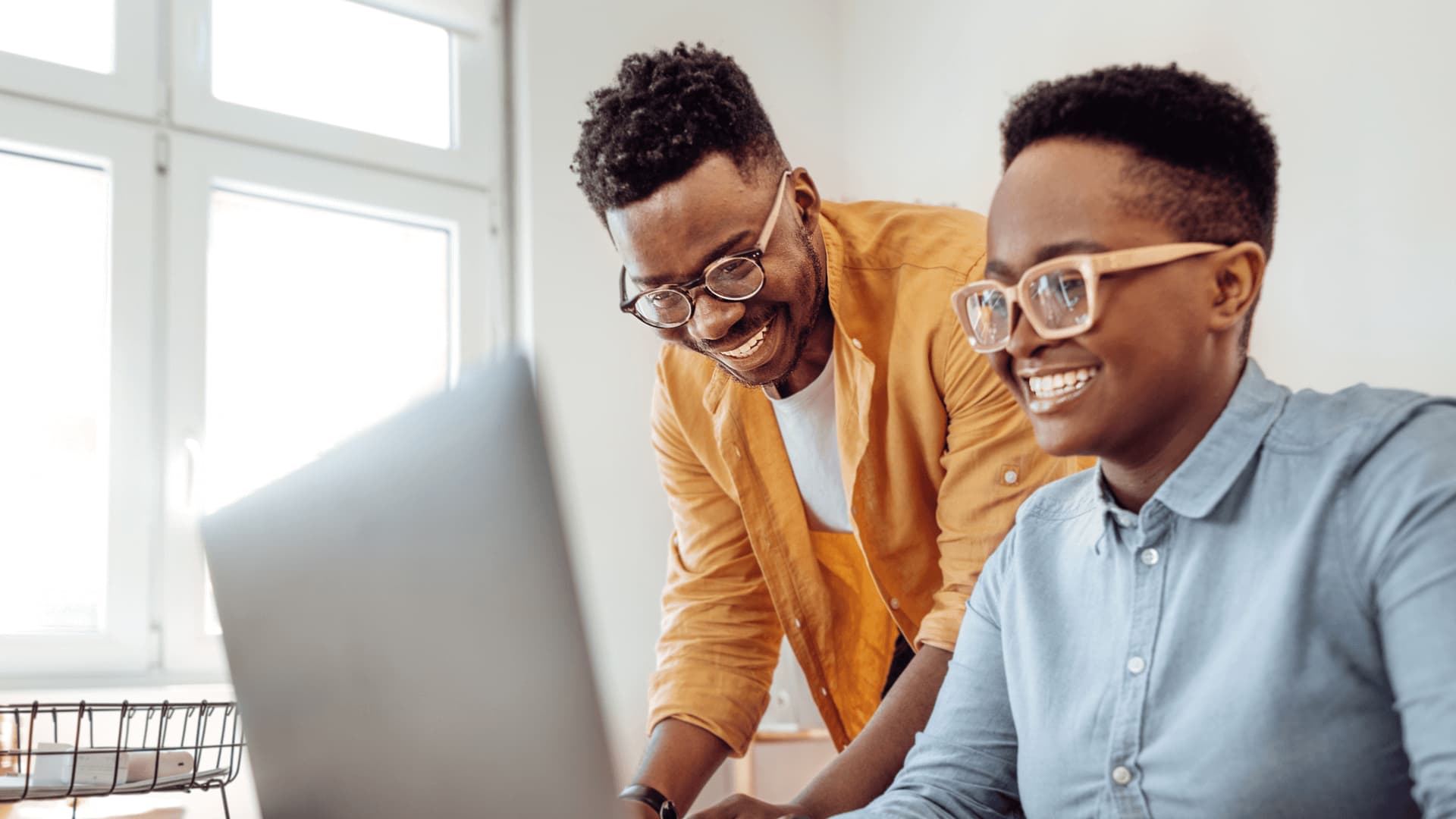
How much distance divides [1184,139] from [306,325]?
2.56m

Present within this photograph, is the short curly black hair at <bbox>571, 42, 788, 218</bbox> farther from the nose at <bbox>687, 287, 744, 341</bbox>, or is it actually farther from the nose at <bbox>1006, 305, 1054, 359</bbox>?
the nose at <bbox>1006, 305, 1054, 359</bbox>

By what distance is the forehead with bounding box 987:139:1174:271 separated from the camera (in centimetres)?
93

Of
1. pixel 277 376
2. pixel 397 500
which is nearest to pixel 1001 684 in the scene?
pixel 397 500

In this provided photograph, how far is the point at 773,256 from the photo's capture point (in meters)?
1.39

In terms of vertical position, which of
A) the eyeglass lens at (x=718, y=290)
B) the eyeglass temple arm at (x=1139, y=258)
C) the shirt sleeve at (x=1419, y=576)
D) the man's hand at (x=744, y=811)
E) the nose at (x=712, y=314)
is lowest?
the man's hand at (x=744, y=811)

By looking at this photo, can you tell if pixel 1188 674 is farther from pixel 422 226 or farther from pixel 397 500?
pixel 422 226

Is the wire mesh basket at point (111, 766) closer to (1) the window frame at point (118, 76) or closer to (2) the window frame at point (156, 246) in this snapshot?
(2) the window frame at point (156, 246)

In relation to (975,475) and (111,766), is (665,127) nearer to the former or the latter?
(975,475)

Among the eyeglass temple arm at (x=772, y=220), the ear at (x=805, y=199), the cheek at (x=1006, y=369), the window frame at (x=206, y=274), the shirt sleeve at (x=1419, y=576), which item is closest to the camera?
the shirt sleeve at (x=1419, y=576)

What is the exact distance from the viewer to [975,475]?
4.51 ft

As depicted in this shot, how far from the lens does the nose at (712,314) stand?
135 cm

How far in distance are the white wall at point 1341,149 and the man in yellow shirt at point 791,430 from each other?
1.10 m

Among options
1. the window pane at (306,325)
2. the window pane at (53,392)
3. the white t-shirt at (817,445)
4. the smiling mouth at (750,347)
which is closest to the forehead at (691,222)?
the smiling mouth at (750,347)

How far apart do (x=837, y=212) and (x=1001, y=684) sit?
719mm
